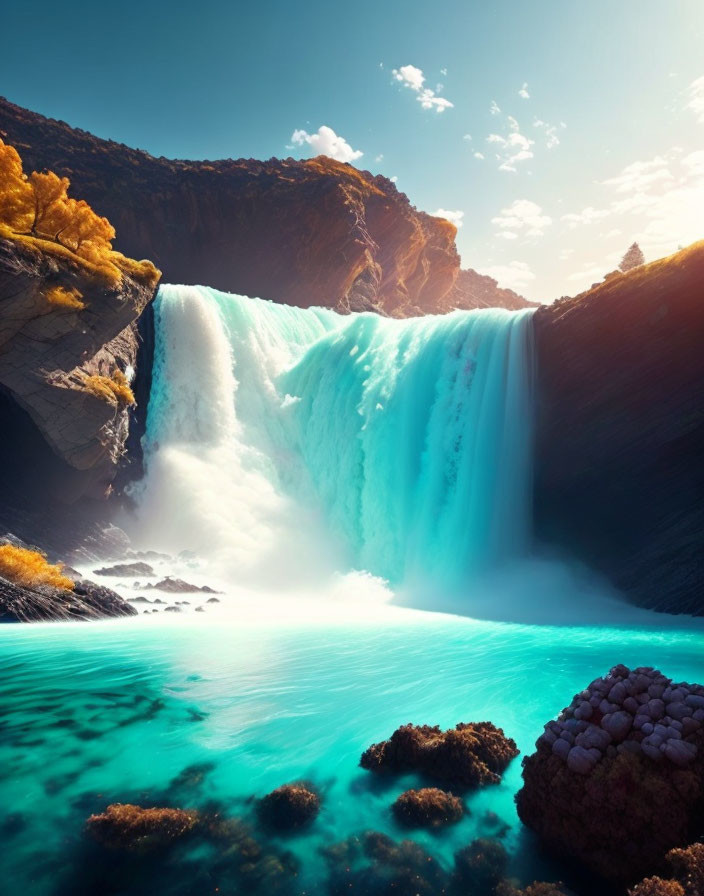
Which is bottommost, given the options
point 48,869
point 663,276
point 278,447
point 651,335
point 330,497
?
point 48,869

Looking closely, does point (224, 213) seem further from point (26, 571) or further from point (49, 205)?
point (26, 571)

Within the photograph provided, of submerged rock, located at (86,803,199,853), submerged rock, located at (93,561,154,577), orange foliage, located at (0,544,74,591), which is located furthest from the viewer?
submerged rock, located at (93,561,154,577)

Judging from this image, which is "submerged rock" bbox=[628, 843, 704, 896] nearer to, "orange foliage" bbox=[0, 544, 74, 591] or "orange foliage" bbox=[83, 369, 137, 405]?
"orange foliage" bbox=[0, 544, 74, 591]

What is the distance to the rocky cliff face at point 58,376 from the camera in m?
19.7

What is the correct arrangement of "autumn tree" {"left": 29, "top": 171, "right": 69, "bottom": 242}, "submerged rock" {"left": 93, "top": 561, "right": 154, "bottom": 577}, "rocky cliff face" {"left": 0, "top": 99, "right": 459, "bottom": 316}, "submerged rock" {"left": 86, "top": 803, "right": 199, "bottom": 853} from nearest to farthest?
"submerged rock" {"left": 86, "top": 803, "right": 199, "bottom": 853}, "autumn tree" {"left": 29, "top": 171, "right": 69, "bottom": 242}, "submerged rock" {"left": 93, "top": 561, "right": 154, "bottom": 577}, "rocky cliff face" {"left": 0, "top": 99, "right": 459, "bottom": 316}

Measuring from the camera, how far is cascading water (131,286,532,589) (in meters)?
24.8

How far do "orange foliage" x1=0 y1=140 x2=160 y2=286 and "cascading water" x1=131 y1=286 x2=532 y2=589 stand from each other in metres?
10.3

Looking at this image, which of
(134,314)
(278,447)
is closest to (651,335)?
(278,447)

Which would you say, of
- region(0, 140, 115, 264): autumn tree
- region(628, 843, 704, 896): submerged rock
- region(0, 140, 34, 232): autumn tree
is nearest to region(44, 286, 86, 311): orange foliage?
region(0, 140, 115, 264): autumn tree

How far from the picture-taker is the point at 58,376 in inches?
853

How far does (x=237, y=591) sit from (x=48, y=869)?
17844mm

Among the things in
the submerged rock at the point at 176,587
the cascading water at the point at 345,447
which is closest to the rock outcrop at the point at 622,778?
the submerged rock at the point at 176,587

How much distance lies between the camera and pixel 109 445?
24969mm

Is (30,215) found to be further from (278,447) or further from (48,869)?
(48,869)
